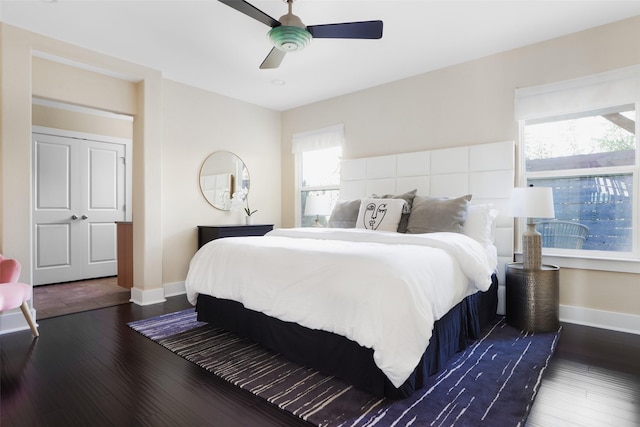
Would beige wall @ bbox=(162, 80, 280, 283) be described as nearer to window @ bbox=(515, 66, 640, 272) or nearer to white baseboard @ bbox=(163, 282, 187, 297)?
white baseboard @ bbox=(163, 282, 187, 297)

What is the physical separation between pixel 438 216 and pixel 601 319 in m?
1.61

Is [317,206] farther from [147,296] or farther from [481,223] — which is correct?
[147,296]

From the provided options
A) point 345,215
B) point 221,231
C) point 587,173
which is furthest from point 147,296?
point 587,173

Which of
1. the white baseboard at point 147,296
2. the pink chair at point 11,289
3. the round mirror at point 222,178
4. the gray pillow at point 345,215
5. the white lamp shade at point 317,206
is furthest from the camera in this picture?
the round mirror at point 222,178

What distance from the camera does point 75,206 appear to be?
5.05 m

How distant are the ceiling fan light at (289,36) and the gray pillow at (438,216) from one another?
1758 mm

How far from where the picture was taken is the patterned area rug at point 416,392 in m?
1.61

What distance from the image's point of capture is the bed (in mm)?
1654

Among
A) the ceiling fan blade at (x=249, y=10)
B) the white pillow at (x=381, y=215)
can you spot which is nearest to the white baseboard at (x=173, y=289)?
the white pillow at (x=381, y=215)

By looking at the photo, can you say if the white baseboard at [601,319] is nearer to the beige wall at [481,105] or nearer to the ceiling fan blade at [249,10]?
the beige wall at [481,105]

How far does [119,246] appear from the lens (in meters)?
4.47

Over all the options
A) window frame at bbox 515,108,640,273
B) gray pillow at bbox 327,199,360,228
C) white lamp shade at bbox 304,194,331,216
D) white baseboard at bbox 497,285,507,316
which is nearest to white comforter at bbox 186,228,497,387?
gray pillow at bbox 327,199,360,228

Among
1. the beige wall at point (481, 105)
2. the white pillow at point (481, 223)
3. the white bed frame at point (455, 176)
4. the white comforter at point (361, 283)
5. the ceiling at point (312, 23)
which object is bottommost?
the white comforter at point (361, 283)

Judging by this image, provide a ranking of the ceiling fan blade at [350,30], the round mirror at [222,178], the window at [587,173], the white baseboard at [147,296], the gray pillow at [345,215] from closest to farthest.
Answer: the ceiling fan blade at [350,30] < the window at [587,173] < the gray pillow at [345,215] < the white baseboard at [147,296] < the round mirror at [222,178]
